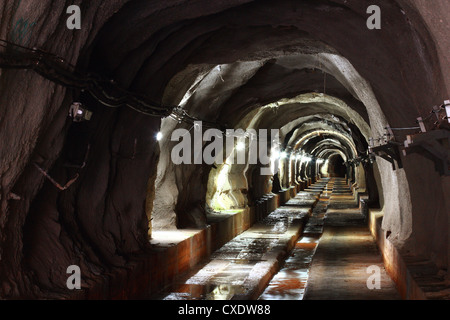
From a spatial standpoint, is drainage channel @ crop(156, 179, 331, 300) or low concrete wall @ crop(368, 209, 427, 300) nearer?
low concrete wall @ crop(368, 209, 427, 300)

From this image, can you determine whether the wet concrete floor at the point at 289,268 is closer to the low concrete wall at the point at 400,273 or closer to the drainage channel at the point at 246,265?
the drainage channel at the point at 246,265

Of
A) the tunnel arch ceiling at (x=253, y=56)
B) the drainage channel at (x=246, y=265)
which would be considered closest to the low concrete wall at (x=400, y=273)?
the tunnel arch ceiling at (x=253, y=56)

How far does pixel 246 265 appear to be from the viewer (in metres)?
13.1

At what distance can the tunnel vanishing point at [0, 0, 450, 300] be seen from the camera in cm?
584

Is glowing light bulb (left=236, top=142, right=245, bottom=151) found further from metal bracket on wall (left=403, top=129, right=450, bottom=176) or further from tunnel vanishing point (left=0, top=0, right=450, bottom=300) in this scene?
metal bracket on wall (left=403, top=129, right=450, bottom=176)

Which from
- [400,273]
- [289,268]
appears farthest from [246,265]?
[400,273]

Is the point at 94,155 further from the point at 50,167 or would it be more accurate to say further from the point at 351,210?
the point at 351,210

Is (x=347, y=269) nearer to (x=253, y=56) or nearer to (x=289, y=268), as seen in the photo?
(x=289, y=268)

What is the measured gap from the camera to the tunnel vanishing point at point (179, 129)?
5836 mm

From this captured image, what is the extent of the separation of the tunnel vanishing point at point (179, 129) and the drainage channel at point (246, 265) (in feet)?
0.31

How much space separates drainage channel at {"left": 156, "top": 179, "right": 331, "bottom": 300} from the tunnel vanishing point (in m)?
0.09

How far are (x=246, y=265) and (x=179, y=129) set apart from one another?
360 centimetres

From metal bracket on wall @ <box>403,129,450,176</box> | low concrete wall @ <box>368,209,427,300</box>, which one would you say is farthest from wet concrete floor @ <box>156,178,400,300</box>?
metal bracket on wall @ <box>403,129,450,176</box>

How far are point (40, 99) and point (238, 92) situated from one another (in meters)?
9.14
